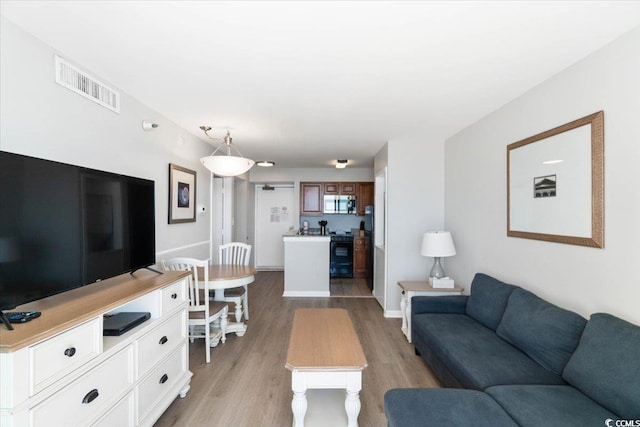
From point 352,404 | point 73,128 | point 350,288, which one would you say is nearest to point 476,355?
point 352,404

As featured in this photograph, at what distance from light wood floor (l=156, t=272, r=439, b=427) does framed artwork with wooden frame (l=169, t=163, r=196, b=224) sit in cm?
144

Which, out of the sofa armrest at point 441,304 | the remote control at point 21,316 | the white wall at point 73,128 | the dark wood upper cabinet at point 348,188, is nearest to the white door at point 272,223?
the dark wood upper cabinet at point 348,188

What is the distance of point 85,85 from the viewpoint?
2.10m

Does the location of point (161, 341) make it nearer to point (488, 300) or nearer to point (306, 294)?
point (488, 300)

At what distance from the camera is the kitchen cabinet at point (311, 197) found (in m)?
6.96

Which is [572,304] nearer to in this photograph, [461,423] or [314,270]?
[461,423]

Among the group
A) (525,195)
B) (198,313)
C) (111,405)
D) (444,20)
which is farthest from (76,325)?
(525,195)

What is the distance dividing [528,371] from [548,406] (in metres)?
0.38

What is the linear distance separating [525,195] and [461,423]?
1860mm

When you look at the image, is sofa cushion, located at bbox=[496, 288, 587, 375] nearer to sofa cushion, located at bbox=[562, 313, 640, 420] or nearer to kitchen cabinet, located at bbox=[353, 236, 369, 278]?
sofa cushion, located at bbox=[562, 313, 640, 420]

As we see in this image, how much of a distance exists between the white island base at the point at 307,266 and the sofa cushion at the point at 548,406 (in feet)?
12.2

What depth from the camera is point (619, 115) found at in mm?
1725

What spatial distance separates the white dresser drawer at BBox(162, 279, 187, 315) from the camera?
83.4 inches

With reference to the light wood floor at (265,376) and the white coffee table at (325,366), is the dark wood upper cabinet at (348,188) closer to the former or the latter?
the light wood floor at (265,376)
